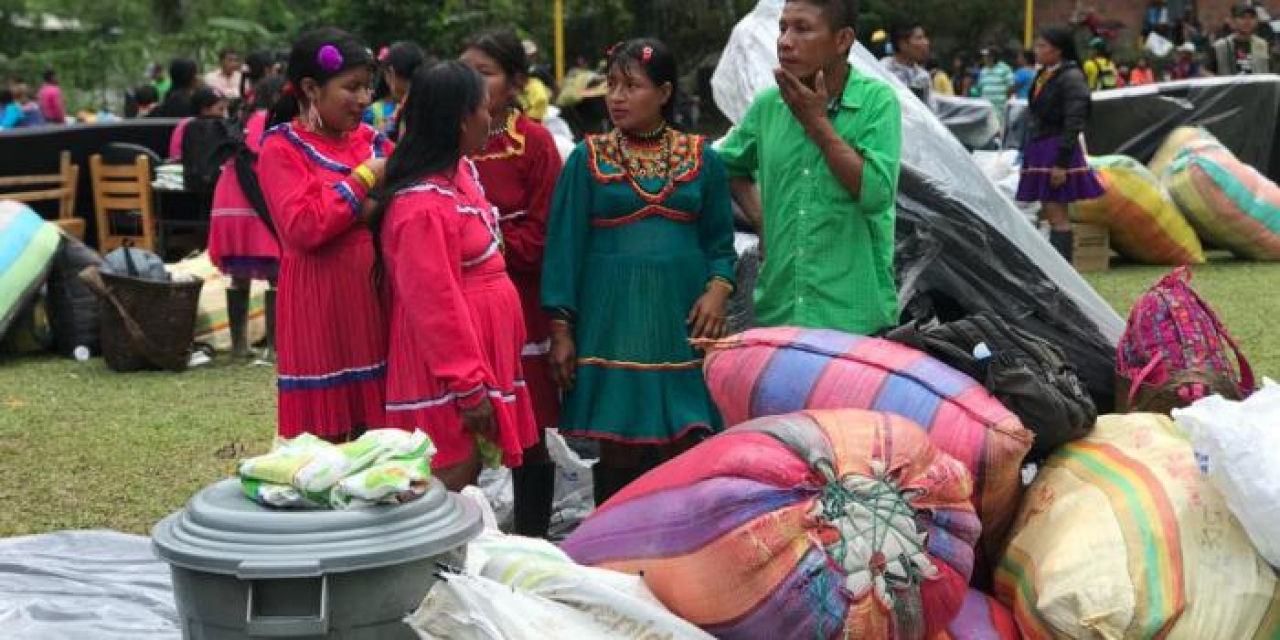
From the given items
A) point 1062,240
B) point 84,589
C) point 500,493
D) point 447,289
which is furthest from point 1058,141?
point 84,589

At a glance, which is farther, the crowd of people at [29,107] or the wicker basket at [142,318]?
the crowd of people at [29,107]

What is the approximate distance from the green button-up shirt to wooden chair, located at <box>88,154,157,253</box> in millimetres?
7015

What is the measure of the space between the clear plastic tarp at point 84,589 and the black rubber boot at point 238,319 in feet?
10.5

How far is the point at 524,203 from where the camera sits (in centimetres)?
403

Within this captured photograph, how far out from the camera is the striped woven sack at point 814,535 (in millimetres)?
2742

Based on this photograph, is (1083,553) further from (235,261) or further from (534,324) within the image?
(235,261)

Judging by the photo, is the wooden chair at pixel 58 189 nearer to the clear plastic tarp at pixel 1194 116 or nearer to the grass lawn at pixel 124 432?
the grass lawn at pixel 124 432

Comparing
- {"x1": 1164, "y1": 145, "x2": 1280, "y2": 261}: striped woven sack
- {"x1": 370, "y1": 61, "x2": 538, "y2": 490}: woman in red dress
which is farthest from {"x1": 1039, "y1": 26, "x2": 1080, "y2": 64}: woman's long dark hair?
{"x1": 370, "y1": 61, "x2": 538, "y2": 490}: woman in red dress

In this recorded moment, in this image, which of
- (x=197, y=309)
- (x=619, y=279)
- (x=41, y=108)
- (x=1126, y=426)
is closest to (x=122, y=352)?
(x=197, y=309)

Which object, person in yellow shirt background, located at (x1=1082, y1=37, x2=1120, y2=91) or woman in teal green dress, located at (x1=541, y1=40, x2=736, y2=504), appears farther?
person in yellow shirt background, located at (x1=1082, y1=37, x2=1120, y2=91)

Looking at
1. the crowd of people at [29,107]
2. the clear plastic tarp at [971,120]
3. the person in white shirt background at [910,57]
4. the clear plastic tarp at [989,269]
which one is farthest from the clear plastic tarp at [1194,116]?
the crowd of people at [29,107]

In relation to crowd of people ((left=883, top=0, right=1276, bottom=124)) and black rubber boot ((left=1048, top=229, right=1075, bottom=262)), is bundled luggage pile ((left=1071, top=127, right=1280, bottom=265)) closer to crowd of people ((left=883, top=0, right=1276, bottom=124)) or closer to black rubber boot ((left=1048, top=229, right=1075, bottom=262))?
black rubber boot ((left=1048, top=229, right=1075, bottom=262))

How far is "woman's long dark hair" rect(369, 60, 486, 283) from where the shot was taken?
3461 mm

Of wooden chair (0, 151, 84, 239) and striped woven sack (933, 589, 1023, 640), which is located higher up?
striped woven sack (933, 589, 1023, 640)
